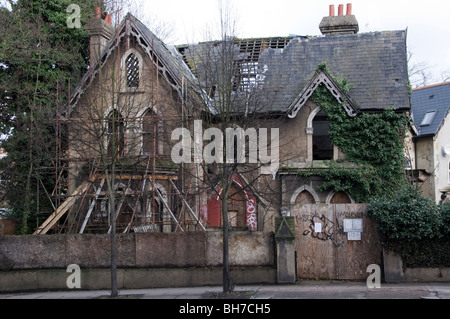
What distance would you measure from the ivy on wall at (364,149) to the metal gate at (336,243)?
219 inches

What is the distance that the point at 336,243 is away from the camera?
50.5ft

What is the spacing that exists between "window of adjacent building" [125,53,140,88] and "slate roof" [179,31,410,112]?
5.13 meters

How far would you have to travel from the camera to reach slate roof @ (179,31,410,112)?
71.9 ft

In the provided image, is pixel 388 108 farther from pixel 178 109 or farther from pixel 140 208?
pixel 140 208

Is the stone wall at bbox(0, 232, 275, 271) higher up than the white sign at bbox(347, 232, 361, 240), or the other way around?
the white sign at bbox(347, 232, 361, 240)

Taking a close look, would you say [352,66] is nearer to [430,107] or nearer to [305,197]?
[305,197]

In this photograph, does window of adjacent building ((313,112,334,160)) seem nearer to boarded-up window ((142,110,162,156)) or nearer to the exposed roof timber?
the exposed roof timber

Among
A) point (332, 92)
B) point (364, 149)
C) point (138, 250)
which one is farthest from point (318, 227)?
point (332, 92)

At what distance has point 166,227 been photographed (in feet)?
66.3

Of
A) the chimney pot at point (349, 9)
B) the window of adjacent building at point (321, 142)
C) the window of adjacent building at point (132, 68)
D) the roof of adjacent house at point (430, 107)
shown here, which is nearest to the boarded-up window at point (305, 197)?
the window of adjacent building at point (321, 142)

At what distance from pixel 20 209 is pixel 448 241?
17144 mm

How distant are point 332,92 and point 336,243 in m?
8.12

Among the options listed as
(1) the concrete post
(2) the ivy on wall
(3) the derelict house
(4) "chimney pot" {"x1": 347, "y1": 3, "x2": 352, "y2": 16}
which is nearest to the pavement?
(1) the concrete post

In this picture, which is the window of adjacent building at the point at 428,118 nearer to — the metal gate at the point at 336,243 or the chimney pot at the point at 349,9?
the chimney pot at the point at 349,9
